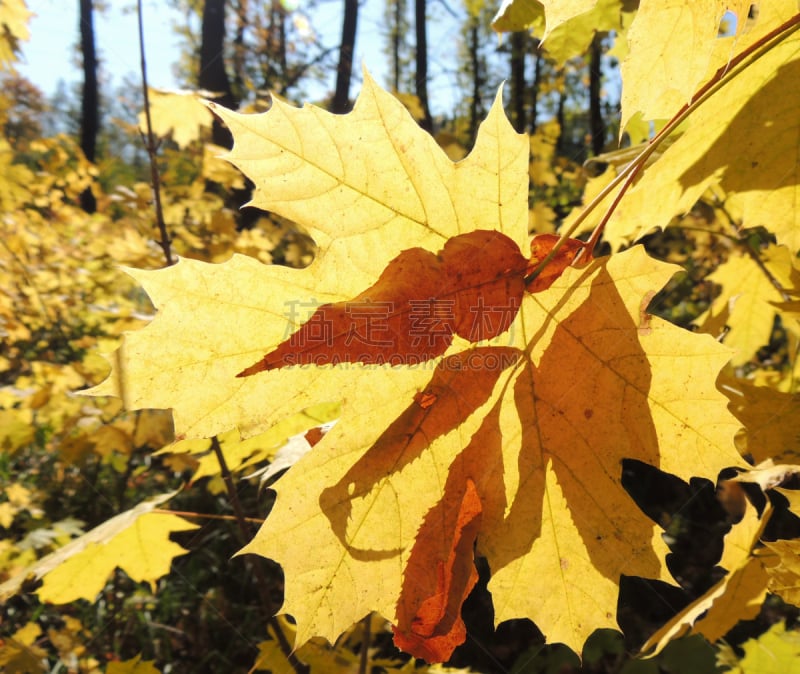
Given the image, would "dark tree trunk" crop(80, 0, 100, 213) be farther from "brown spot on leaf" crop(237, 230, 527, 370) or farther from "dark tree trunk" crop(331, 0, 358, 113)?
"brown spot on leaf" crop(237, 230, 527, 370)

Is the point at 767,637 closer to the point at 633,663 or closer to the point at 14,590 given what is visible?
the point at 633,663

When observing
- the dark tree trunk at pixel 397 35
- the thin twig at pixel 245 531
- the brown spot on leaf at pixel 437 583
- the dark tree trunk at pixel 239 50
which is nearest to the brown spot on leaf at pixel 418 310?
the brown spot on leaf at pixel 437 583

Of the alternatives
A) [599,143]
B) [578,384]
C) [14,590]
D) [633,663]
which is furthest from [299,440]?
[599,143]

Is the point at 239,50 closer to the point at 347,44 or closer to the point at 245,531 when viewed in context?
the point at 347,44

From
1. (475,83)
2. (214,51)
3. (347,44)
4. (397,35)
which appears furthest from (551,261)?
(397,35)

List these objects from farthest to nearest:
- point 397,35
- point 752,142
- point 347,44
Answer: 1. point 397,35
2. point 347,44
3. point 752,142

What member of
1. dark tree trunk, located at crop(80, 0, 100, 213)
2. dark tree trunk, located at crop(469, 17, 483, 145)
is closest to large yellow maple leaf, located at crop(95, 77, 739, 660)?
dark tree trunk, located at crop(469, 17, 483, 145)
